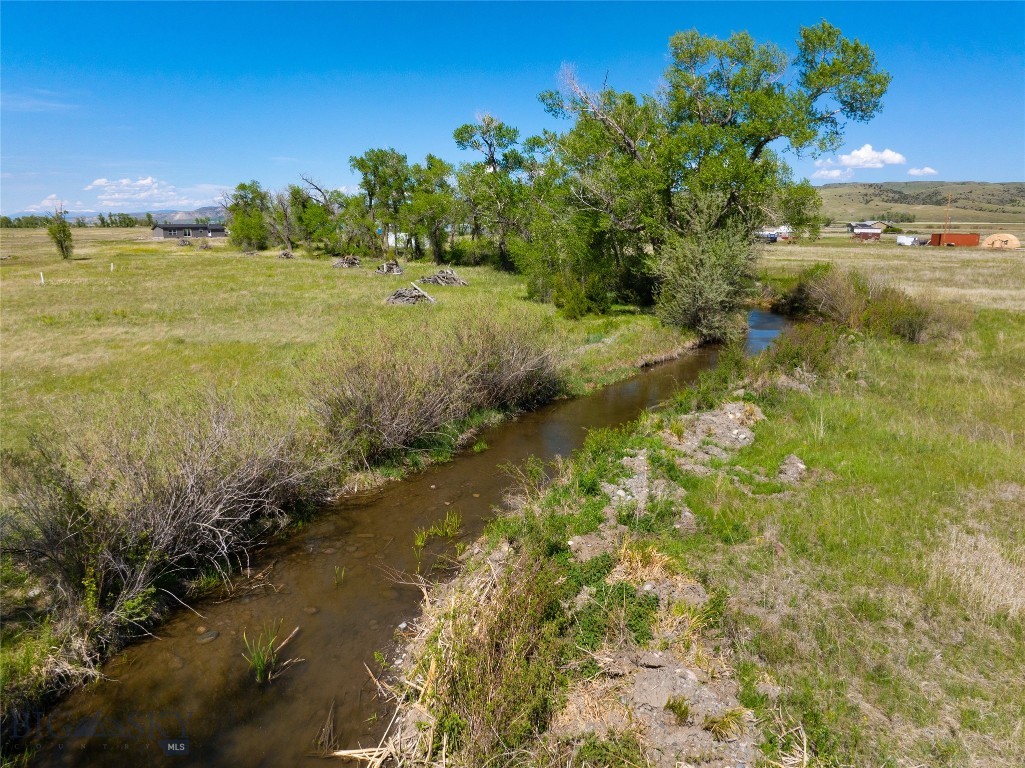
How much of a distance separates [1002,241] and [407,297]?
258 ft

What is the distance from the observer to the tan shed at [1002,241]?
6412 centimetres

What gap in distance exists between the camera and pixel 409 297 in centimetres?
3117

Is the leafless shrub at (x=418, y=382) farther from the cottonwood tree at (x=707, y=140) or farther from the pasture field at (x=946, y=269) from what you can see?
the pasture field at (x=946, y=269)

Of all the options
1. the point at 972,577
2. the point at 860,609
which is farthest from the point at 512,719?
the point at 972,577

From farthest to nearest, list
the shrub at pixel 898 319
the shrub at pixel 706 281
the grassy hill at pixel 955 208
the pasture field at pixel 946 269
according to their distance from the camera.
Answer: the grassy hill at pixel 955 208, the pasture field at pixel 946 269, the shrub at pixel 706 281, the shrub at pixel 898 319

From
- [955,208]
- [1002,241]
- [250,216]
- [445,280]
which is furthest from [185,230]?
[955,208]

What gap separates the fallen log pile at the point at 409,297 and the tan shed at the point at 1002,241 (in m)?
77.2

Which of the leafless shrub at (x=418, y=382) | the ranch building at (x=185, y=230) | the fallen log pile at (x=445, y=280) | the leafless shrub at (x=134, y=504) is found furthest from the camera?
the ranch building at (x=185, y=230)

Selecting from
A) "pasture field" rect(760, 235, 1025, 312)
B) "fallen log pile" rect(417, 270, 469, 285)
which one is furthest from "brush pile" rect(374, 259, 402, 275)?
"pasture field" rect(760, 235, 1025, 312)

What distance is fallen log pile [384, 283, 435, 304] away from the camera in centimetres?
3072

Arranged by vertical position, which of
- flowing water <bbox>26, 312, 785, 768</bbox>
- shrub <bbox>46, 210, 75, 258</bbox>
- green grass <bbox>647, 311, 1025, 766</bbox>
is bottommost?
flowing water <bbox>26, 312, 785, 768</bbox>

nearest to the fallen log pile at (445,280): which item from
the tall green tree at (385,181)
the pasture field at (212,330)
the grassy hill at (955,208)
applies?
the pasture field at (212,330)

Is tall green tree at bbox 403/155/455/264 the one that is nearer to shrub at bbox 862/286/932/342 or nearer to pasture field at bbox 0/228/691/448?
pasture field at bbox 0/228/691/448

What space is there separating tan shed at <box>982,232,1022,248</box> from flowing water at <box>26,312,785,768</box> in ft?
280
